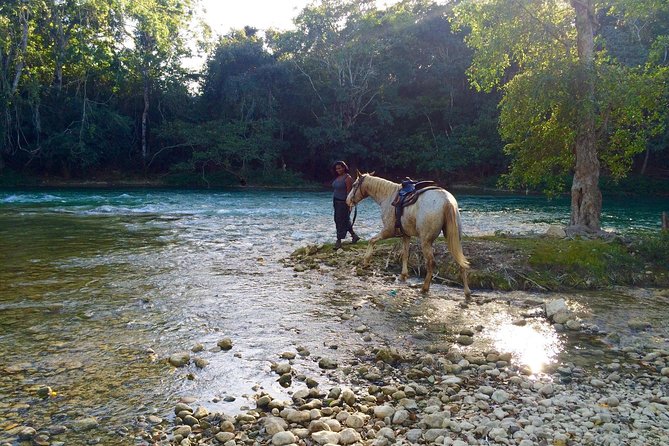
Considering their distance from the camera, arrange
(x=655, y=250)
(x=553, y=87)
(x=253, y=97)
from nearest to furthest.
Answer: (x=655, y=250), (x=553, y=87), (x=253, y=97)

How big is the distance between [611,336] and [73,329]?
7.23 metres

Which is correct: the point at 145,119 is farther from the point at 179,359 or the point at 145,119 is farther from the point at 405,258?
the point at 179,359

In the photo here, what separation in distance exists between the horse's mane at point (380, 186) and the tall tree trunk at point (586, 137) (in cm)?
600

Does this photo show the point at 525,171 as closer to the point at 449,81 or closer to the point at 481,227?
the point at 481,227

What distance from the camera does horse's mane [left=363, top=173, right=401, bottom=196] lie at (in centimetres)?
1015

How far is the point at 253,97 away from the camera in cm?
4522

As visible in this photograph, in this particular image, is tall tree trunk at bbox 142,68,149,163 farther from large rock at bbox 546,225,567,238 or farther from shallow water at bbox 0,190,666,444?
large rock at bbox 546,225,567,238

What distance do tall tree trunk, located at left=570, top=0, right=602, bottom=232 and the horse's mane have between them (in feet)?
19.7

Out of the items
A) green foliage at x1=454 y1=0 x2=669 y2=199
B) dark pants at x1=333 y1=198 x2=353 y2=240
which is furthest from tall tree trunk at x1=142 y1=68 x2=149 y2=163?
dark pants at x1=333 y1=198 x2=353 y2=240

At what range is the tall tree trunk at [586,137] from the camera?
12750mm

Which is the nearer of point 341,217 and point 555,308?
point 555,308

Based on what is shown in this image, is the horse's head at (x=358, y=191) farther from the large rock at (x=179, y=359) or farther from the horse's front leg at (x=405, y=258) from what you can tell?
the large rock at (x=179, y=359)

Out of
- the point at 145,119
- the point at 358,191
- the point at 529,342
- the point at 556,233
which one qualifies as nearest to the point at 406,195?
the point at 358,191

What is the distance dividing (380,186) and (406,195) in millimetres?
1018
